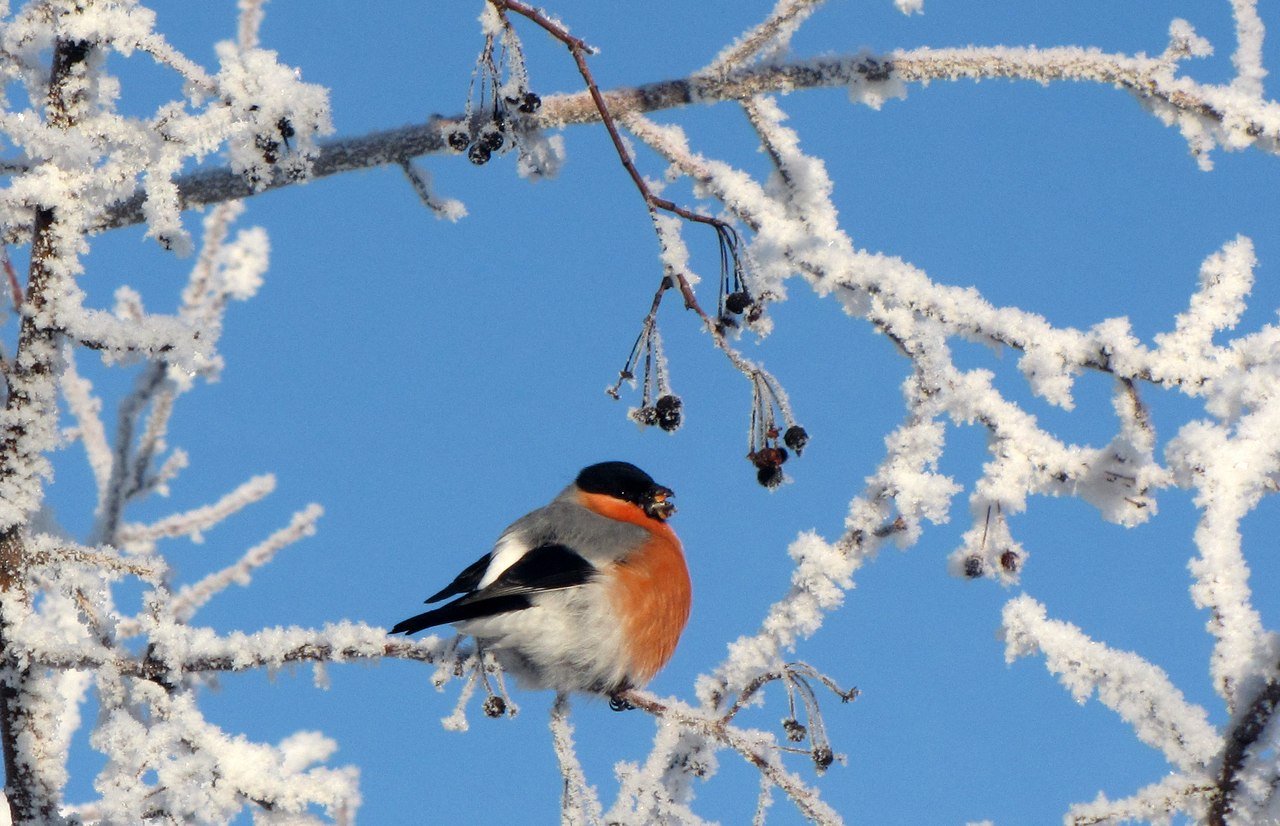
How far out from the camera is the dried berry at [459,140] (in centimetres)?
253

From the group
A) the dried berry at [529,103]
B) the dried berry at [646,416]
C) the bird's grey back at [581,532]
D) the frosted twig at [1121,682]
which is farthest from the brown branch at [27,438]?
the frosted twig at [1121,682]

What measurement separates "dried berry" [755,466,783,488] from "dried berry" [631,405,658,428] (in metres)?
0.24

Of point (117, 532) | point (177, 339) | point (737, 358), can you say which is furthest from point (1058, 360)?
point (117, 532)

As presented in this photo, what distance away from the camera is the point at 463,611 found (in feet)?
9.12

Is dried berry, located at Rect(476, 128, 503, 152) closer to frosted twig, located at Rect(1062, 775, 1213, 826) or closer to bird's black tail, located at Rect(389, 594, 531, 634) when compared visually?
bird's black tail, located at Rect(389, 594, 531, 634)

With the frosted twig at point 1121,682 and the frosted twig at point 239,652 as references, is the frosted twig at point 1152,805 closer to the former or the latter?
the frosted twig at point 1121,682

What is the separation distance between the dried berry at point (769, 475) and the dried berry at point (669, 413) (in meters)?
0.20

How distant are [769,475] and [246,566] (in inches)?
100

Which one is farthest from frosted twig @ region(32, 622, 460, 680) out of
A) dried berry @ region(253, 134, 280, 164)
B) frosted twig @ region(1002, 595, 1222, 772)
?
frosted twig @ region(1002, 595, 1222, 772)

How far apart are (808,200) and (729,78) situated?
32cm

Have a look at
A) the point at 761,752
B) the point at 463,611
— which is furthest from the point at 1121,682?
the point at 463,611

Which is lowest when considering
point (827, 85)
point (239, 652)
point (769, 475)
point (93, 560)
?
point (239, 652)

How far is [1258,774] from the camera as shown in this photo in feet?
5.33

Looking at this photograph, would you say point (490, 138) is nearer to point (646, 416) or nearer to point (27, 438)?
point (646, 416)
